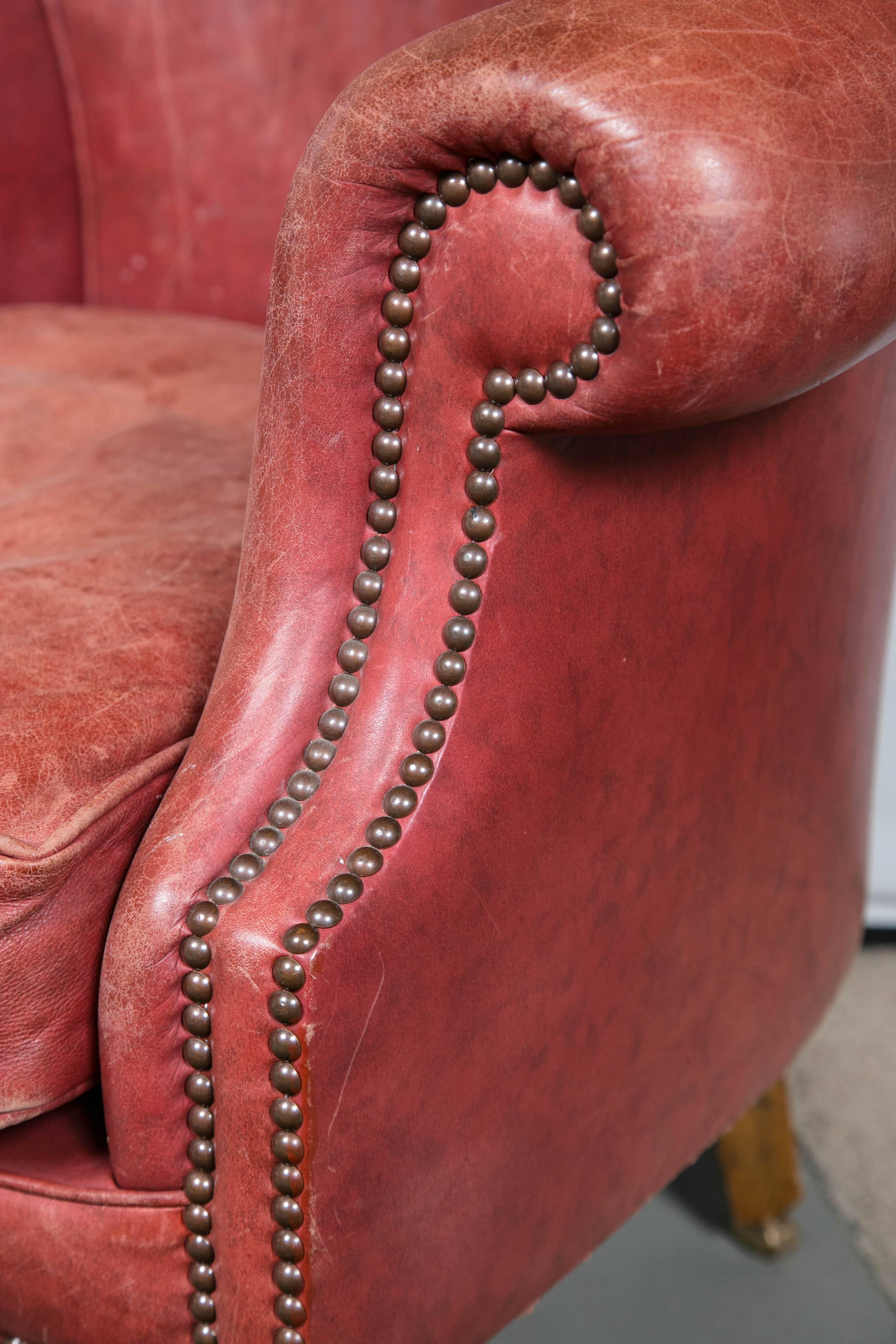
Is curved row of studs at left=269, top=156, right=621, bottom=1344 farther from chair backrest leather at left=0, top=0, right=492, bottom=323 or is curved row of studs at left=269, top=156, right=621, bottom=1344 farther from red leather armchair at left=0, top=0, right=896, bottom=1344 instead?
chair backrest leather at left=0, top=0, right=492, bottom=323

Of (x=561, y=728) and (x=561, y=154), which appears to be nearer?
(x=561, y=154)

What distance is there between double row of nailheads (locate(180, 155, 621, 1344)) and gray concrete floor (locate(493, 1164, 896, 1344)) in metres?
0.52

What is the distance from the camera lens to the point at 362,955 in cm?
47

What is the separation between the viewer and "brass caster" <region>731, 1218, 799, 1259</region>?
99 cm

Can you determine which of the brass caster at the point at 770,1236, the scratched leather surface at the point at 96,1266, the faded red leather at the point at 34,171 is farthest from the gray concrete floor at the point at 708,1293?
the faded red leather at the point at 34,171

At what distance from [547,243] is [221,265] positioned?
0.78 meters

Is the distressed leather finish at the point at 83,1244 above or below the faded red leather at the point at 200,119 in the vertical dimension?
below

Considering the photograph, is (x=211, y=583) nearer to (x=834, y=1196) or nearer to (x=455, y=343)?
(x=455, y=343)

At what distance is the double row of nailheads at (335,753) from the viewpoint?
0.43 meters

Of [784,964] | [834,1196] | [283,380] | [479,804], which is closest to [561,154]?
[283,380]

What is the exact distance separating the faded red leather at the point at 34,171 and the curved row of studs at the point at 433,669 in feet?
2.66

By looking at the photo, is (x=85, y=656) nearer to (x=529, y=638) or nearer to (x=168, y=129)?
(x=529, y=638)

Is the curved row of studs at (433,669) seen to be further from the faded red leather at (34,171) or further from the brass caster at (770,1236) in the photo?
the faded red leather at (34,171)

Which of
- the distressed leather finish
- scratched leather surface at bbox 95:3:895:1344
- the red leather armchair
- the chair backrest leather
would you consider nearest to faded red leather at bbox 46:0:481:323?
the chair backrest leather
